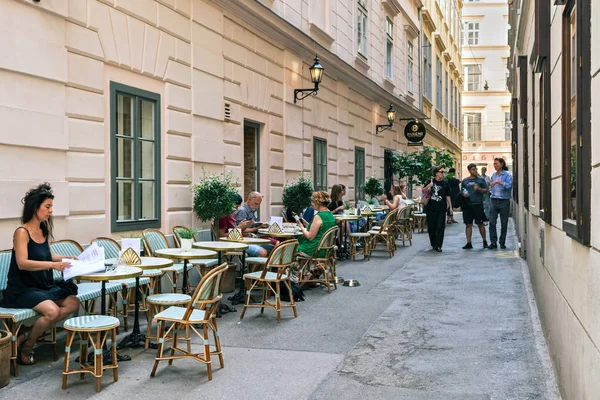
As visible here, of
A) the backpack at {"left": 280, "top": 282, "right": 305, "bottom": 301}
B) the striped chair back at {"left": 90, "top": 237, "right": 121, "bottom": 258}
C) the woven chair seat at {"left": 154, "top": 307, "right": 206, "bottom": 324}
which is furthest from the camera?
the backpack at {"left": 280, "top": 282, "right": 305, "bottom": 301}

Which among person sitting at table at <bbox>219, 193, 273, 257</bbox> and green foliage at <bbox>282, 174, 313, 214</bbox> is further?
green foliage at <bbox>282, 174, 313, 214</bbox>

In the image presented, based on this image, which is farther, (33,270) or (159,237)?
(159,237)

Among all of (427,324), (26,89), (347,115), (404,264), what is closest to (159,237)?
(26,89)

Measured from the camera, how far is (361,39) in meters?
19.5

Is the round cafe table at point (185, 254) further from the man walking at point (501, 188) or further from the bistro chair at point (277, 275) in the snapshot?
the man walking at point (501, 188)

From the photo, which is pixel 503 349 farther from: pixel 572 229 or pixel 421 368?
pixel 572 229

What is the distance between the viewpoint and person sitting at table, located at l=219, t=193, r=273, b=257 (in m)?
9.55

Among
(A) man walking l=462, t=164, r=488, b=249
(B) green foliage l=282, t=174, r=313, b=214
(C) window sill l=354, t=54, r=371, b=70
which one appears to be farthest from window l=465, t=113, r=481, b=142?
(B) green foliage l=282, t=174, r=313, b=214

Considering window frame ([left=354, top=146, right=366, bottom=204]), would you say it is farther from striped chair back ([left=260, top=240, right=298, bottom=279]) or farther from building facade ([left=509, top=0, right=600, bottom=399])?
building facade ([left=509, top=0, right=600, bottom=399])

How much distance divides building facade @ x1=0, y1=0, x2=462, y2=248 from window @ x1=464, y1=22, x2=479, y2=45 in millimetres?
37307

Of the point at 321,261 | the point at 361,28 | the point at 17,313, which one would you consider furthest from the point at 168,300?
the point at 361,28

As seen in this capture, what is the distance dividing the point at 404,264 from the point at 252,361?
7108 millimetres

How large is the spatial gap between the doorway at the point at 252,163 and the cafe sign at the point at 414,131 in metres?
13.2

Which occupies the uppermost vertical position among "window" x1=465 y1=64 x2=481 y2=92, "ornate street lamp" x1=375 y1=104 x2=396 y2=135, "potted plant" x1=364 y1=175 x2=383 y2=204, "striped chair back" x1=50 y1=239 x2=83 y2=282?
"window" x1=465 y1=64 x2=481 y2=92
